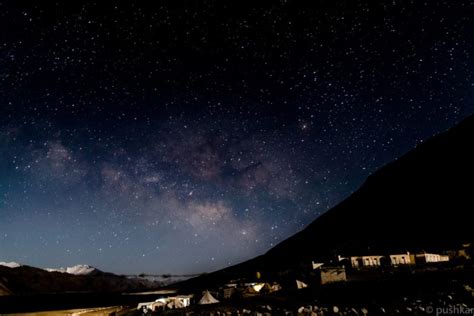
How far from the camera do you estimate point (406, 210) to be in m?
85.5

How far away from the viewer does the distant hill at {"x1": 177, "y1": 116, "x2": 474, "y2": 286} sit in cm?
6488

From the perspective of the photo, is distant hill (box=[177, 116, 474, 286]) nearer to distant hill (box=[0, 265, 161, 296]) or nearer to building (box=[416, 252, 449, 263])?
building (box=[416, 252, 449, 263])

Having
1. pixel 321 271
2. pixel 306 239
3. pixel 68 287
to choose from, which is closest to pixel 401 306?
pixel 321 271

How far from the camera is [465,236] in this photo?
52844 mm

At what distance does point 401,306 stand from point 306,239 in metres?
110

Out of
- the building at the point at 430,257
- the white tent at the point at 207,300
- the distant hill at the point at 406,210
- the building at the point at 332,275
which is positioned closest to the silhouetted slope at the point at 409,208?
the distant hill at the point at 406,210

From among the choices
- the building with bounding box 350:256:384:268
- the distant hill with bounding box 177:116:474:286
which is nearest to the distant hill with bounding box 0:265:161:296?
the distant hill with bounding box 177:116:474:286

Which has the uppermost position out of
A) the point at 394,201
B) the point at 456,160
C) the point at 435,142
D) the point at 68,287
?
the point at 435,142

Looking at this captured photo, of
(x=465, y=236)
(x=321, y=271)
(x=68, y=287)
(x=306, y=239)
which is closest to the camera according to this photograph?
(x=321, y=271)

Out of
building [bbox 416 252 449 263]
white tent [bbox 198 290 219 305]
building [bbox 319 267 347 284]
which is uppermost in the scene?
building [bbox 319 267 347 284]

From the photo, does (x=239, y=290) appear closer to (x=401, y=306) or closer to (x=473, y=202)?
(x=401, y=306)

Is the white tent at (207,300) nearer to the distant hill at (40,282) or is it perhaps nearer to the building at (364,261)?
the building at (364,261)

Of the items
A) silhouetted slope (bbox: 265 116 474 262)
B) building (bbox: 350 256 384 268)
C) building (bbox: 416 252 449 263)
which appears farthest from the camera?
silhouetted slope (bbox: 265 116 474 262)

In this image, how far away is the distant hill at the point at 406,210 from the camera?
213ft
